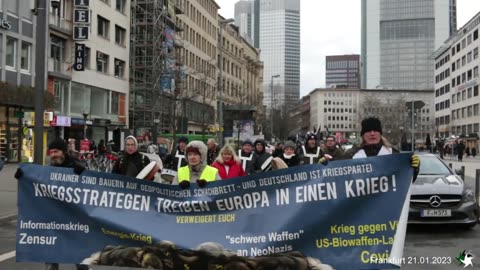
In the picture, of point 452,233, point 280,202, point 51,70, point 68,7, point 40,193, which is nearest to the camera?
point 280,202

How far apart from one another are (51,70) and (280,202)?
37497 mm

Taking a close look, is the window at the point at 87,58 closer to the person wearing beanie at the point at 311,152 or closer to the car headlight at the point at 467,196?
the person wearing beanie at the point at 311,152

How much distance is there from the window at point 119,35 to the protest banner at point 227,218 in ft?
154

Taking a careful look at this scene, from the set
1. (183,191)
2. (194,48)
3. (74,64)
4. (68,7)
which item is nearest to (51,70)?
(74,64)

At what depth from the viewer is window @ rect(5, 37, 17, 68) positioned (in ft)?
111

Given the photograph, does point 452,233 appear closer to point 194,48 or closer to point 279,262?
point 279,262

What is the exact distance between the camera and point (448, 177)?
424 inches

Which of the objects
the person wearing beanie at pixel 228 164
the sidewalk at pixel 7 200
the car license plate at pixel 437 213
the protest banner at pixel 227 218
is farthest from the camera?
the sidewalk at pixel 7 200

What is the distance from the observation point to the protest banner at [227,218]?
527 cm

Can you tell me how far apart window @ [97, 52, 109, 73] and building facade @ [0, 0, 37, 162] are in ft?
37.7

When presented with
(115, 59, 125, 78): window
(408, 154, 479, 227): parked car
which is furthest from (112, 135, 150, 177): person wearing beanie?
(115, 59, 125, 78): window

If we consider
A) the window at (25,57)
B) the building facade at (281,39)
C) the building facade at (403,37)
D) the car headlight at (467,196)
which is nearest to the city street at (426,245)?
the car headlight at (467,196)

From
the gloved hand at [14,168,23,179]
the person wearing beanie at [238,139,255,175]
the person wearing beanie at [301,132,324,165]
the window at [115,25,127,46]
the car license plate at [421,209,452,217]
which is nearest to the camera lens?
the gloved hand at [14,168,23,179]

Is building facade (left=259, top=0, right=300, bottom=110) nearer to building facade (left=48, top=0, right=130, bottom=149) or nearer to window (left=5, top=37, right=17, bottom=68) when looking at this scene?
building facade (left=48, top=0, right=130, bottom=149)
